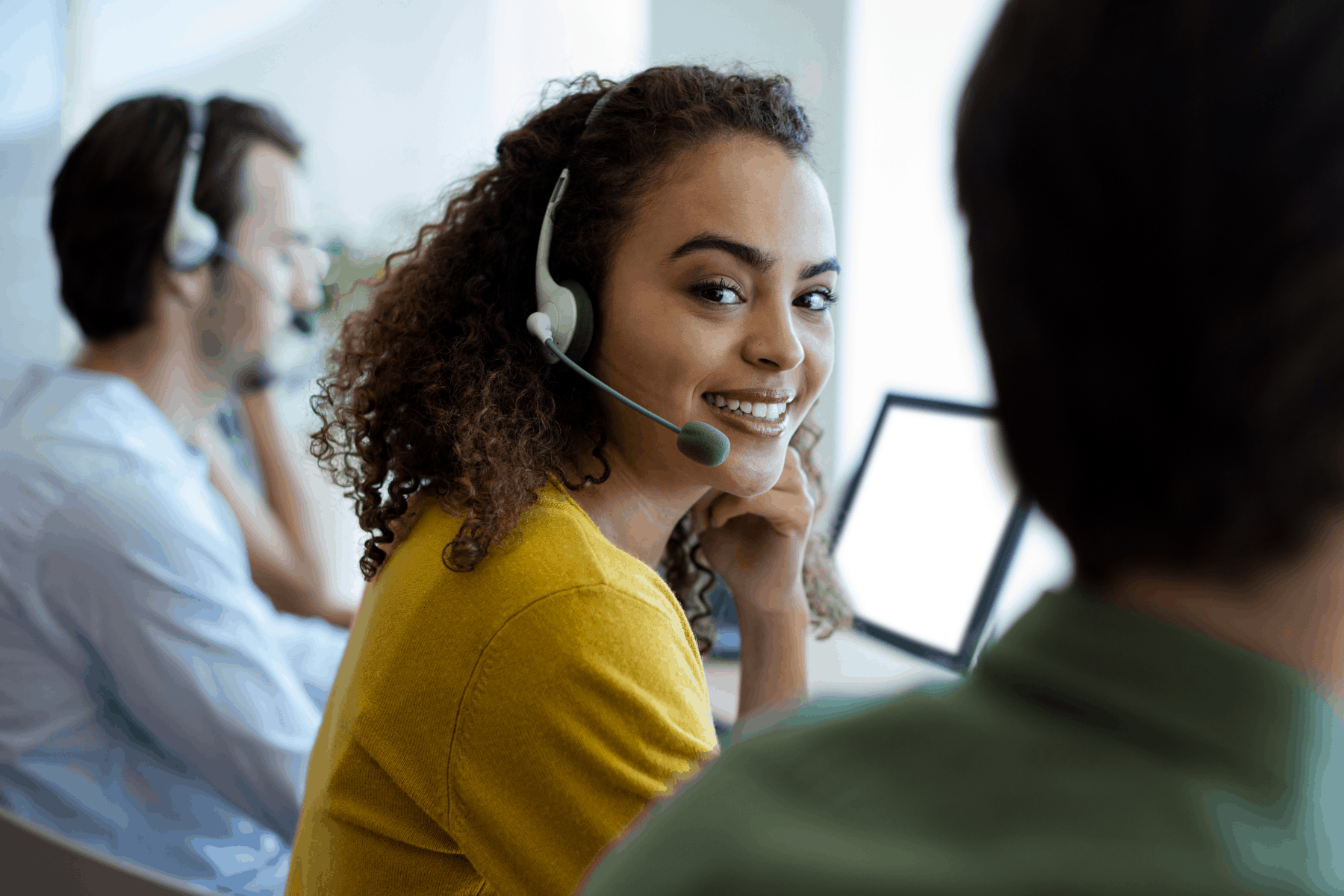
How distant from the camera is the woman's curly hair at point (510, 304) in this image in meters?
0.91

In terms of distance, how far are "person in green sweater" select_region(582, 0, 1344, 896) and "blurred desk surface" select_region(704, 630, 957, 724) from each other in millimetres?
946

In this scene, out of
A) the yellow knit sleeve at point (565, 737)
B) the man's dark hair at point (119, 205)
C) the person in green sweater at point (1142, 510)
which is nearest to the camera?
the person in green sweater at point (1142, 510)

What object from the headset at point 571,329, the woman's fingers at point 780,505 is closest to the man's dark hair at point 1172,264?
the headset at point 571,329

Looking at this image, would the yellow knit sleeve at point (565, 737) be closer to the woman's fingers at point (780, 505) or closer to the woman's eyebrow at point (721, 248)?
the woman's eyebrow at point (721, 248)

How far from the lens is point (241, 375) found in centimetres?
197

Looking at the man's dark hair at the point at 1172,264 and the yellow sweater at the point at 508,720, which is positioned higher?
the man's dark hair at the point at 1172,264

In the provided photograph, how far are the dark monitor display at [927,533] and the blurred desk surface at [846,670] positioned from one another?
0.09ft

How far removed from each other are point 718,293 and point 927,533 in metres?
0.67

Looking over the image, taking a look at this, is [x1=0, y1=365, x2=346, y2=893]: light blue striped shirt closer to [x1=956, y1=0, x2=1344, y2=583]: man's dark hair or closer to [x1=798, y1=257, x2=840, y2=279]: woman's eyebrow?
[x1=798, y1=257, x2=840, y2=279]: woman's eyebrow

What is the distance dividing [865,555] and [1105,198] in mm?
1280

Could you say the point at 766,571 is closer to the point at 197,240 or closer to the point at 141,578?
the point at 141,578

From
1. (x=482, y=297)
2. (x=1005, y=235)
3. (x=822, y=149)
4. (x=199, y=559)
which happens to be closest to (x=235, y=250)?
(x=199, y=559)

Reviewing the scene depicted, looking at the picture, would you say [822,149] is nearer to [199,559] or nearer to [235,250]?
[235,250]

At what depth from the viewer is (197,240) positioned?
5.49ft
